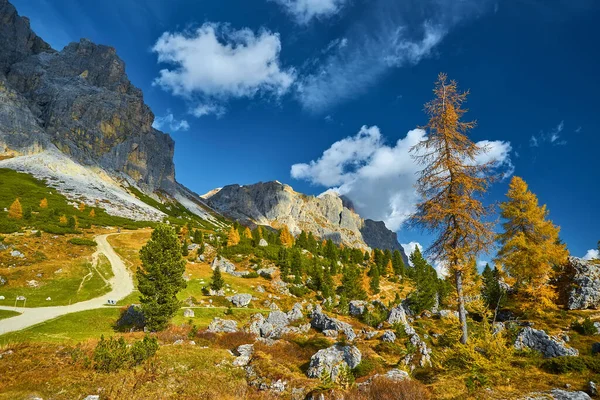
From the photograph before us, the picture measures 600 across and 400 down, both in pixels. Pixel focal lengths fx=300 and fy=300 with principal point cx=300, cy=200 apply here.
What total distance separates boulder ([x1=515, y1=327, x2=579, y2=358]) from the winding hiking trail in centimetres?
3950

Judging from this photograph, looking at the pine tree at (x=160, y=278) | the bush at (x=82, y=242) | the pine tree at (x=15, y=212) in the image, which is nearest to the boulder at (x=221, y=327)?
the pine tree at (x=160, y=278)

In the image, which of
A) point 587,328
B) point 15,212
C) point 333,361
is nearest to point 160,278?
point 333,361

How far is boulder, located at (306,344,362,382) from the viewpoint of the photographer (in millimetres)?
15847

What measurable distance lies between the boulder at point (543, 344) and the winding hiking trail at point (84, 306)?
39.5 m

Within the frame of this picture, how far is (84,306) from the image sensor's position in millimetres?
36125

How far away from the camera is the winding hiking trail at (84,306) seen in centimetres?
2791

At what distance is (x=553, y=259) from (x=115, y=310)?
4858cm

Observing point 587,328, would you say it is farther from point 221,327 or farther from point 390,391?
point 221,327

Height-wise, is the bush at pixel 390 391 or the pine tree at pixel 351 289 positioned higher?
the pine tree at pixel 351 289

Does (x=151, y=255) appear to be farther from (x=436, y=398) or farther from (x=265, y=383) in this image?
(x=436, y=398)

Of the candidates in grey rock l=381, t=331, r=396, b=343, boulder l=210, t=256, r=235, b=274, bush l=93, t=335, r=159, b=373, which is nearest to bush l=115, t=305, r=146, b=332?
bush l=93, t=335, r=159, b=373

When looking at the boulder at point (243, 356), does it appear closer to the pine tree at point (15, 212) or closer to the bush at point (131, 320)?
the bush at point (131, 320)

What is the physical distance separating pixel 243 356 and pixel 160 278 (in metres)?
Result: 12.7

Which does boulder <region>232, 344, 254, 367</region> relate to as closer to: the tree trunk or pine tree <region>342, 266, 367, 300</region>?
the tree trunk
